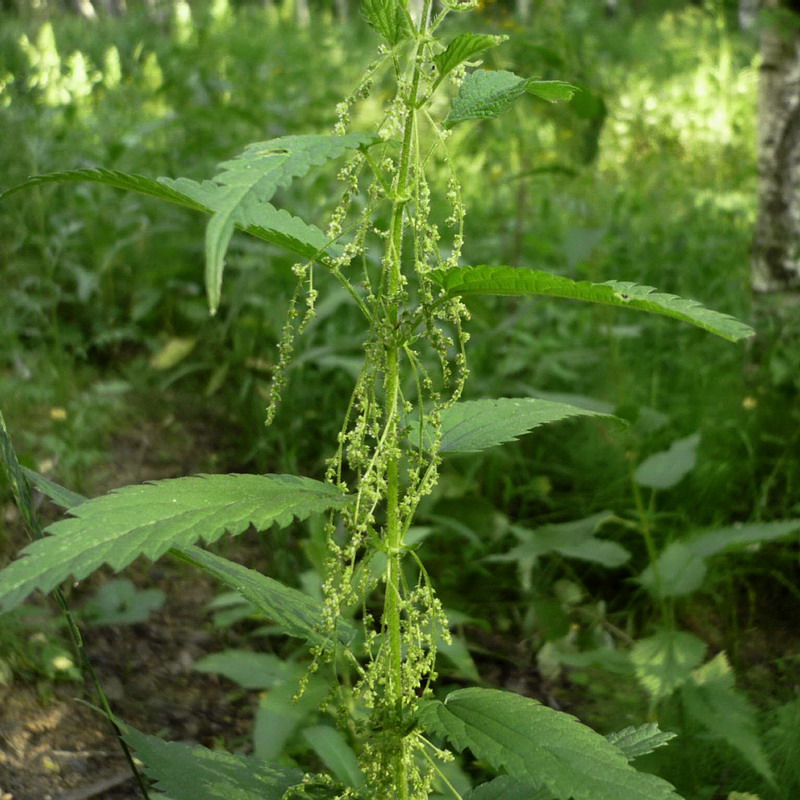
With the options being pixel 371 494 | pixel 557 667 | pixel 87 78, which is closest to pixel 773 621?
pixel 557 667

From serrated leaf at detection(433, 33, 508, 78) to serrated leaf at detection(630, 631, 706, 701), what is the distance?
Answer: 1389 mm

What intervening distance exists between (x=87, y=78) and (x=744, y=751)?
14.5 ft

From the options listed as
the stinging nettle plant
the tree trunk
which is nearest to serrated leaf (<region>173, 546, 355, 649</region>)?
the stinging nettle plant

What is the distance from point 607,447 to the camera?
2961mm

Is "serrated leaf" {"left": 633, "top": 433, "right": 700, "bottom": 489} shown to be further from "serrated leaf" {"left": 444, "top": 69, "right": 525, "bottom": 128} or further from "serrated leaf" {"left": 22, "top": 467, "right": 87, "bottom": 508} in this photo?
"serrated leaf" {"left": 22, "top": 467, "right": 87, "bottom": 508}

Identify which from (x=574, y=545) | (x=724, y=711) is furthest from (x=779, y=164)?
(x=724, y=711)

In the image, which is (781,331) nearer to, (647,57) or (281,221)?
(281,221)

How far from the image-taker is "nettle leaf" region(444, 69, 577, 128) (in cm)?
100

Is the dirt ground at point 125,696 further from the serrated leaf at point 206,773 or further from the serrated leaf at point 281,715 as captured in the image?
the serrated leaf at point 206,773

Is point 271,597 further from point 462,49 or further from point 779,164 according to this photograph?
point 779,164

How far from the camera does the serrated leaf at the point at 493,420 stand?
45.9 inches

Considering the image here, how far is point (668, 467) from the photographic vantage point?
7.90 feet

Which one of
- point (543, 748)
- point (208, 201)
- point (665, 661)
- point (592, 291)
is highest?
point (208, 201)

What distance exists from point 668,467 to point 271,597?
1.54 metres
